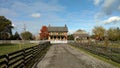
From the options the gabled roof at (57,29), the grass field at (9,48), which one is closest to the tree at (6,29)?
the gabled roof at (57,29)

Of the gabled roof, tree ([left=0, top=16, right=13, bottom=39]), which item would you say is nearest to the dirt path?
tree ([left=0, top=16, right=13, bottom=39])

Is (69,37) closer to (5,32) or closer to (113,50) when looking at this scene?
(5,32)

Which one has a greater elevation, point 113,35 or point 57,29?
point 57,29

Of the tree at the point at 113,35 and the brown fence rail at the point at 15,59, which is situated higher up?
the tree at the point at 113,35

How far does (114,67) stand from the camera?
12.5 meters

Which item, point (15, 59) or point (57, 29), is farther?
point (57, 29)

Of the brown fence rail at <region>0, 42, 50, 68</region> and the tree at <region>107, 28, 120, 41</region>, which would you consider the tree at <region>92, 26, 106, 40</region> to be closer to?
the tree at <region>107, 28, 120, 41</region>

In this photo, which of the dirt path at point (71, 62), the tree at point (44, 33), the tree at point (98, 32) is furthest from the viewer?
the tree at point (98, 32)

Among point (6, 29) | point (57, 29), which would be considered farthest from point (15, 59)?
point (57, 29)

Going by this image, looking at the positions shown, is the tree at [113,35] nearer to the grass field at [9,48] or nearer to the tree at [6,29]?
the tree at [6,29]

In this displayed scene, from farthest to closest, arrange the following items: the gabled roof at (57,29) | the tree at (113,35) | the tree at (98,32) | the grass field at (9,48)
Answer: the gabled roof at (57,29)
the tree at (98,32)
the tree at (113,35)
the grass field at (9,48)

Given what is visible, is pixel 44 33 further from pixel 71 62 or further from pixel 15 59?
pixel 15 59

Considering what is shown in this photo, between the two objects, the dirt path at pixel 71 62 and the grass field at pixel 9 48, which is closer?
the dirt path at pixel 71 62

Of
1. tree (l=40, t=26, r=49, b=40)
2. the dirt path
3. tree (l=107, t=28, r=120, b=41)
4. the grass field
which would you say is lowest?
the dirt path
